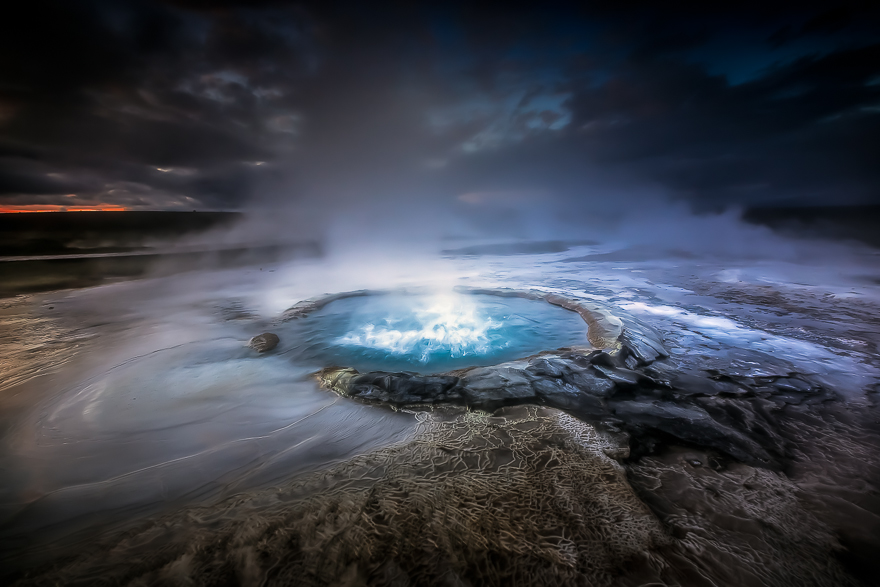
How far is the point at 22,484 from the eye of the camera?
117 inches

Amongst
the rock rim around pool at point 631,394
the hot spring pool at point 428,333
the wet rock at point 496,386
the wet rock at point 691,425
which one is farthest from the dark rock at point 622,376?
the hot spring pool at point 428,333

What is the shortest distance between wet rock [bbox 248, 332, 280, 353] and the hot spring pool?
7.8 inches

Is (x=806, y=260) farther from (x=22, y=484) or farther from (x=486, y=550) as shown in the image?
(x=22, y=484)

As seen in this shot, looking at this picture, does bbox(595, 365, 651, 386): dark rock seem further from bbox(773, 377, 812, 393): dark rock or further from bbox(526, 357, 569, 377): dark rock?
bbox(773, 377, 812, 393): dark rock

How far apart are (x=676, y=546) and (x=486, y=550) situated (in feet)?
4.74

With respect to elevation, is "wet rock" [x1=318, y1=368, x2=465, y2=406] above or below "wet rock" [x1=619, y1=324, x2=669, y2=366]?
below

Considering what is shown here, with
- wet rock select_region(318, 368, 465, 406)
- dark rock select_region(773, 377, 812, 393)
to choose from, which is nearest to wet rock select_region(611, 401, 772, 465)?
dark rock select_region(773, 377, 812, 393)

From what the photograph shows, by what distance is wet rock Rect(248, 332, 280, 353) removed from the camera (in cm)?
628

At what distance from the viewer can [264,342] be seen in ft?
21.1

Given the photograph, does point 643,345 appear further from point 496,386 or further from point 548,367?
point 496,386

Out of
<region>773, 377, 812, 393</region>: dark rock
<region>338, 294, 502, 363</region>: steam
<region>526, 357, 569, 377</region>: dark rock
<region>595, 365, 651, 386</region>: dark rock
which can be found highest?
<region>526, 357, 569, 377</region>: dark rock

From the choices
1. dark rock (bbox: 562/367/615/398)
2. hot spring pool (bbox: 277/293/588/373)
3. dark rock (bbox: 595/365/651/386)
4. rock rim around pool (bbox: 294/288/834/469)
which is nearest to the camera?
rock rim around pool (bbox: 294/288/834/469)

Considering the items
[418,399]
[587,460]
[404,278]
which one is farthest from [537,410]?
[404,278]

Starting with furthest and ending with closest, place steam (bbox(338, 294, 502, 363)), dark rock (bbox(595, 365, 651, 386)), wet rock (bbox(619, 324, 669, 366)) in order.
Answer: steam (bbox(338, 294, 502, 363)) → wet rock (bbox(619, 324, 669, 366)) → dark rock (bbox(595, 365, 651, 386))
